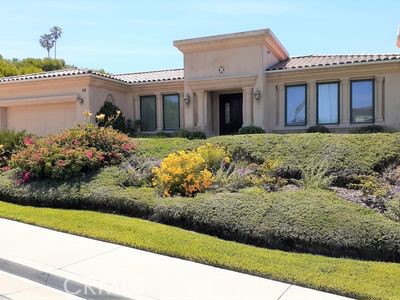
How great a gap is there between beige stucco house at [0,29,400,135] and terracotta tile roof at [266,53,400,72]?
4cm

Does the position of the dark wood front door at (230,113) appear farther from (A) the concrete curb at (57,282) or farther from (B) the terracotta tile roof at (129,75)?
(A) the concrete curb at (57,282)

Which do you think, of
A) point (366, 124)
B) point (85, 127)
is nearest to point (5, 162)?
point (85, 127)

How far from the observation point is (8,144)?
1462 centimetres

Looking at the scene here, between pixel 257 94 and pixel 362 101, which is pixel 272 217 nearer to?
pixel 257 94

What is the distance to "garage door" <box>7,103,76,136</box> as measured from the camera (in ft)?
68.6

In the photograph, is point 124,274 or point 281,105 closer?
point 124,274

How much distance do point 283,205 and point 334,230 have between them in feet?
3.76

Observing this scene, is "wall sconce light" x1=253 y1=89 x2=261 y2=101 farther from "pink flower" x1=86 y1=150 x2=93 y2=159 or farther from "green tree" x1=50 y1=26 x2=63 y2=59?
"green tree" x1=50 y1=26 x2=63 y2=59

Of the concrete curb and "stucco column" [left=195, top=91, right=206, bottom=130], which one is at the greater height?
"stucco column" [left=195, top=91, right=206, bottom=130]

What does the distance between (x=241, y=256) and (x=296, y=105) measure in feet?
43.9

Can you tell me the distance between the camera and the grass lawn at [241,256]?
5195 mm

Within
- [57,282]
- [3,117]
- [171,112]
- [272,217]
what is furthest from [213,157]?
[3,117]

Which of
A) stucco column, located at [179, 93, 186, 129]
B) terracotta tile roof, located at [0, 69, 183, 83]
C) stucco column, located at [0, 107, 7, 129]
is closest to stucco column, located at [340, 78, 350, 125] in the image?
stucco column, located at [179, 93, 186, 129]

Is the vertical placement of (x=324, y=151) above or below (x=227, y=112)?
below
